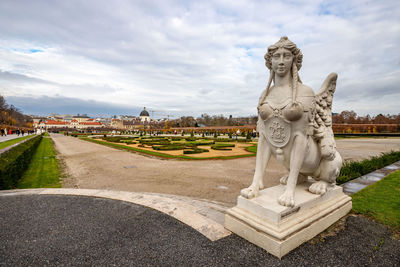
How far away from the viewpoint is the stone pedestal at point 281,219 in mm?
2791

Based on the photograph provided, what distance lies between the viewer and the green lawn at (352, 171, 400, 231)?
3.82 meters

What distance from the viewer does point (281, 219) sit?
2.88m

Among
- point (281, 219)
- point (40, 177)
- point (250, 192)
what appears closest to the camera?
point (281, 219)

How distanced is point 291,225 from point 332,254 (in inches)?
25.3

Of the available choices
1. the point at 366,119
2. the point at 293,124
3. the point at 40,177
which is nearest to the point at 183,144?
the point at 40,177

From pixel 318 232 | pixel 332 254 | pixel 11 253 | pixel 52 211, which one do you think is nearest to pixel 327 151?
pixel 318 232

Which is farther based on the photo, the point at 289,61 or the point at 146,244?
the point at 289,61

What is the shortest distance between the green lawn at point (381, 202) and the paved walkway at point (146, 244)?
41 cm

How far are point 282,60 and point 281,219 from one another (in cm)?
252

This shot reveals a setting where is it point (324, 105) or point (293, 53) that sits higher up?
point (293, 53)

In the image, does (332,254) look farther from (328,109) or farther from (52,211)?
(52,211)

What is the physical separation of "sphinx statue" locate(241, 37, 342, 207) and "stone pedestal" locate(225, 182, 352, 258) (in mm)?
183

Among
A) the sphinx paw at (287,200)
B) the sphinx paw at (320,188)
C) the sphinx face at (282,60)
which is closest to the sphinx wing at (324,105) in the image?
the sphinx face at (282,60)

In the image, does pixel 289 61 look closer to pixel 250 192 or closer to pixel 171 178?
pixel 250 192
